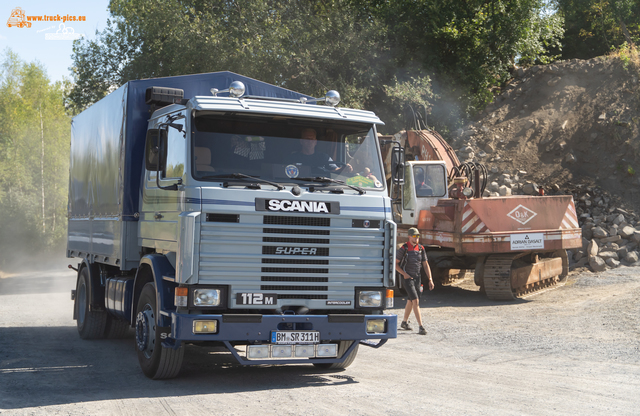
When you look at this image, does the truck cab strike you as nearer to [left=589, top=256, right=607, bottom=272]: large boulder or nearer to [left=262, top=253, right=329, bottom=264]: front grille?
[left=589, top=256, right=607, bottom=272]: large boulder

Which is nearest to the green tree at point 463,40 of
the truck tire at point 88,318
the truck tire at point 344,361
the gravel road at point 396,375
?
the gravel road at point 396,375

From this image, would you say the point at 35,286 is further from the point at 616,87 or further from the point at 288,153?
the point at 616,87

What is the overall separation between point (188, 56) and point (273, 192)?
20013 millimetres

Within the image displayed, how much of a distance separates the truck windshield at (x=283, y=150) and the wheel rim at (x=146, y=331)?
189 centimetres

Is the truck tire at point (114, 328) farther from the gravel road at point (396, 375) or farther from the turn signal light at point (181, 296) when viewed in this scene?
the turn signal light at point (181, 296)

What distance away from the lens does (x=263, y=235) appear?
6906 millimetres

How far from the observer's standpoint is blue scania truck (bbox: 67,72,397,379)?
6.74 m

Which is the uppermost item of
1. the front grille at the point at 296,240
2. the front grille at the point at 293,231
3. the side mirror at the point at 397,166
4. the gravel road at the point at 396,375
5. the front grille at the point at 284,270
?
the side mirror at the point at 397,166

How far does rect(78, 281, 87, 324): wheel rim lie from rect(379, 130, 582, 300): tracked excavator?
6326 millimetres

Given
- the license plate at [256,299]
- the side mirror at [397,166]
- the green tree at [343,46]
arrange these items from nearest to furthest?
1. the license plate at [256,299]
2. the side mirror at [397,166]
3. the green tree at [343,46]

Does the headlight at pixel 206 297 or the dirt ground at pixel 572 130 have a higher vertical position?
the dirt ground at pixel 572 130

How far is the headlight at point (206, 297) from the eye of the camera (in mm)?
6688

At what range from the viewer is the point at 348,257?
7.26 meters

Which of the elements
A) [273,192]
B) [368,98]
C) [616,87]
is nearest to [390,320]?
[273,192]
